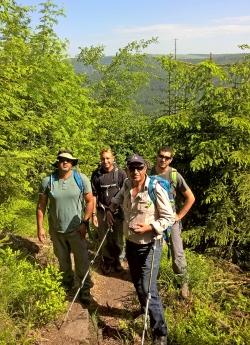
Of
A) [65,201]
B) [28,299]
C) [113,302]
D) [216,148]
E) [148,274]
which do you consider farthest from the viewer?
[216,148]

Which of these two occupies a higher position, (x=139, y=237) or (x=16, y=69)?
(x=16, y=69)

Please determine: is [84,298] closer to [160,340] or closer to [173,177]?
[160,340]

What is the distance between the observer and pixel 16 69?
716 centimetres

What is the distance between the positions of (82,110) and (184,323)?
7.63 meters

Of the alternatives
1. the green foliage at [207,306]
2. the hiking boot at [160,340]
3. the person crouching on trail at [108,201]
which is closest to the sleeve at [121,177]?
the person crouching on trail at [108,201]

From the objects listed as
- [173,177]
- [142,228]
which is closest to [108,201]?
[173,177]

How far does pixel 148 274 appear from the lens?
4.81 m

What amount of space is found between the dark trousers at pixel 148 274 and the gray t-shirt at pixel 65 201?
1122mm

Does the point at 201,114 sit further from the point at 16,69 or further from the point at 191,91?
the point at 16,69

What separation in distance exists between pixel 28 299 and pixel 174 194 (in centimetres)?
242

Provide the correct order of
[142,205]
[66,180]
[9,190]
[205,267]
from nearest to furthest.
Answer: [142,205] → [66,180] → [205,267] → [9,190]

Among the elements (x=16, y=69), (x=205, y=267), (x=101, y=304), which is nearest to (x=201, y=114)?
(x=205, y=267)

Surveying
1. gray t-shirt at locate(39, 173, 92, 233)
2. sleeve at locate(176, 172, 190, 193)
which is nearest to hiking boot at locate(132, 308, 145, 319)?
gray t-shirt at locate(39, 173, 92, 233)

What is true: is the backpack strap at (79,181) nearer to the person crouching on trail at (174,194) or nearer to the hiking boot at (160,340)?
the person crouching on trail at (174,194)
